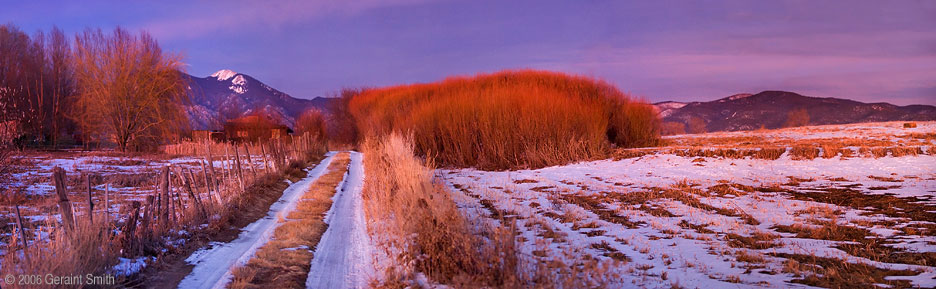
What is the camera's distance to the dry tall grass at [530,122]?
18250mm

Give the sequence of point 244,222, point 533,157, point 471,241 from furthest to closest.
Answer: point 533,157
point 244,222
point 471,241

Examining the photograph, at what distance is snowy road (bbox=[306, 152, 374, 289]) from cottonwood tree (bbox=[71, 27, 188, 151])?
77.1ft

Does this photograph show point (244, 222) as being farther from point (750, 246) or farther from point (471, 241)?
point (750, 246)

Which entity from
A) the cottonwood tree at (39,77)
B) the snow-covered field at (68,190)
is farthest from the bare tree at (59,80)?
the snow-covered field at (68,190)

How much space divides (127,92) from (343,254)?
27.5 meters

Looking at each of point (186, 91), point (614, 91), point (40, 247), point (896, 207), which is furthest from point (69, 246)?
point (186, 91)

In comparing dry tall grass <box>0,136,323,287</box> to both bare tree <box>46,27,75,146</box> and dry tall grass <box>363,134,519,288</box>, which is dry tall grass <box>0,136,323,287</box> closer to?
dry tall grass <box>363,134,519,288</box>

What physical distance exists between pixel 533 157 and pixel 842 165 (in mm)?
8893

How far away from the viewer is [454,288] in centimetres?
470

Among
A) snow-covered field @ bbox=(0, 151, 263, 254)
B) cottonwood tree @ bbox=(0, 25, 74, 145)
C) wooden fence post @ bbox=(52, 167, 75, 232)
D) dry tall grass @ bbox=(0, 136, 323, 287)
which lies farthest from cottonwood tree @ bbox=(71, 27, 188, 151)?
wooden fence post @ bbox=(52, 167, 75, 232)

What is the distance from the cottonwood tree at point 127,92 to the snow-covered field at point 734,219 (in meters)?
23.0

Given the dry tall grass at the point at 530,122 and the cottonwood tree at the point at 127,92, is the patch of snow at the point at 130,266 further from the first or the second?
the cottonwood tree at the point at 127,92

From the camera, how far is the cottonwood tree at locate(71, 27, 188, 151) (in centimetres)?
2734

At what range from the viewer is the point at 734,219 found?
7516 millimetres
